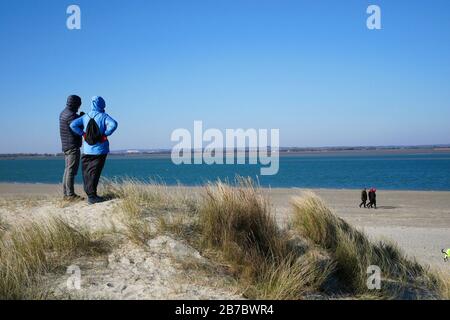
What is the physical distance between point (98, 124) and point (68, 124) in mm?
895

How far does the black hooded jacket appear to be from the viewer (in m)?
7.94

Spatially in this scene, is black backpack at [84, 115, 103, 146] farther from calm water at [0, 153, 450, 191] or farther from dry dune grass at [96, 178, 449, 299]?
calm water at [0, 153, 450, 191]

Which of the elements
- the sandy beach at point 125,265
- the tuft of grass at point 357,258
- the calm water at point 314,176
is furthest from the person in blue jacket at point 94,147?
the calm water at point 314,176

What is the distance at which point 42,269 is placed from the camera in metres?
4.97

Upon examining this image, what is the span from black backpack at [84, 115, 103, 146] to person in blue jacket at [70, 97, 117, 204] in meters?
0.05

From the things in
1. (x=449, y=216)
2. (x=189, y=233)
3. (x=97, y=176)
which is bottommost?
(x=449, y=216)

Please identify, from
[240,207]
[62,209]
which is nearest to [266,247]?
[240,207]

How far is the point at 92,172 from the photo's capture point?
7547 mm

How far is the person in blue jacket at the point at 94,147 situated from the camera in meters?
7.39

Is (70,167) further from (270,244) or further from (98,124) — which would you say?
(270,244)

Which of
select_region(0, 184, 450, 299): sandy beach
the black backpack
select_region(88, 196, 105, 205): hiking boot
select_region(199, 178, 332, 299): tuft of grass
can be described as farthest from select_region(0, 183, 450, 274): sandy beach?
the black backpack
